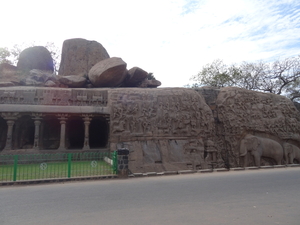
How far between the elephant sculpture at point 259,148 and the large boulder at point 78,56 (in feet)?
45.0

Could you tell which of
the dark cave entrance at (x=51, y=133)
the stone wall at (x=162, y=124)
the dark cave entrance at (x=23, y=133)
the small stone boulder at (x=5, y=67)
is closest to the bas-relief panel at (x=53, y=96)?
the stone wall at (x=162, y=124)

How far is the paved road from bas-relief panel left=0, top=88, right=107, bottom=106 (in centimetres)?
868

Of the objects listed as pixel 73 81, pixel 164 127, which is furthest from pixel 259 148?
pixel 73 81

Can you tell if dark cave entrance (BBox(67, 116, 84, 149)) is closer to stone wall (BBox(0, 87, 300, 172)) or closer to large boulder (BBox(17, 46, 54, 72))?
stone wall (BBox(0, 87, 300, 172))

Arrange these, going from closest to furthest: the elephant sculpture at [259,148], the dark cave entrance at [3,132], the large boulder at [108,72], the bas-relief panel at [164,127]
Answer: the bas-relief panel at [164,127] < the dark cave entrance at [3,132] < the elephant sculpture at [259,148] < the large boulder at [108,72]

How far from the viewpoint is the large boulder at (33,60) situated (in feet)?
74.5

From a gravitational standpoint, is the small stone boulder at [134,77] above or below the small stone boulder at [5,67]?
below

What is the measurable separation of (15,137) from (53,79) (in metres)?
4.84

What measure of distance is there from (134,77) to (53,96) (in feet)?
23.0

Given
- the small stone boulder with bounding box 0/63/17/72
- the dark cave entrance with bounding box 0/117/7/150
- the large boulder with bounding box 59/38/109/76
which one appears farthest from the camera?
the small stone boulder with bounding box 0/63/17/72

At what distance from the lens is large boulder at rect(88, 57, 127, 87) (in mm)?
18156

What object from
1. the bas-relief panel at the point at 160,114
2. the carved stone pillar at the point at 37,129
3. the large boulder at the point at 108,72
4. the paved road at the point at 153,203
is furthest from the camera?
the large boulder at the point at 108,72

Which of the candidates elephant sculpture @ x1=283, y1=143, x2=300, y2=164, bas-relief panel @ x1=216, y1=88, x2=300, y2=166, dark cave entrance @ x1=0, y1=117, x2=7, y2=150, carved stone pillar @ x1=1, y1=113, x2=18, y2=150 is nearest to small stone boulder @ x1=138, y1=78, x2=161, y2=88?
bas-relief panel @ x1=216, y1=88, x2=300, y2=166

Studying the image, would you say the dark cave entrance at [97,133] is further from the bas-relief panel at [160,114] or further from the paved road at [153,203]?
the paved road at [153,203]
